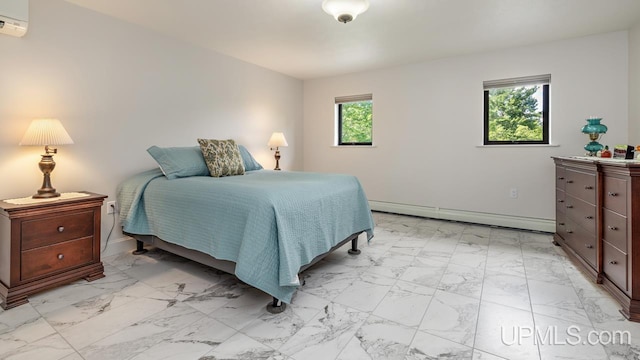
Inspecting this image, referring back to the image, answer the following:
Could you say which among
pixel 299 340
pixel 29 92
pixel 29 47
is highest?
pixel 29 47

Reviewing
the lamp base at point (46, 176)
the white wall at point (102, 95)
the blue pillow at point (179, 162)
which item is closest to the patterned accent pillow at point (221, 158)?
the blue pillow at point (179, 162)

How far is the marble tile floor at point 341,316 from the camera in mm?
1450

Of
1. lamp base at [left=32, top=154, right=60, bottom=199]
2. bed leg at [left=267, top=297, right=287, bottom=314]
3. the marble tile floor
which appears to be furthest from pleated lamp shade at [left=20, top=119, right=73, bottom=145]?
bed leg at [left=267, top=297, right=287, bottom=314]

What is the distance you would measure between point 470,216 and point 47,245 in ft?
13.9

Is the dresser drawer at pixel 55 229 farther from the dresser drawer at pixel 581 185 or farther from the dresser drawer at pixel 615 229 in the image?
the dresser drawer at pixel 581 185

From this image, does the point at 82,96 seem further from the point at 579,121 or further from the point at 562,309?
the point at 579,121

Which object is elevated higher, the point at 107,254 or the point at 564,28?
the point at 564,28

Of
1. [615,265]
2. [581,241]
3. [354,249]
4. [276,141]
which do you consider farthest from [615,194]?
[276,141]

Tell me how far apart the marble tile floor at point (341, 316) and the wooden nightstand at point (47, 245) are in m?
0.10

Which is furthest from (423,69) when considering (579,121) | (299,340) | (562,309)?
(299,340)

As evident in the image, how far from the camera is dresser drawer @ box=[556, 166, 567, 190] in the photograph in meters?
2.86

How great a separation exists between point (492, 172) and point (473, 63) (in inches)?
54.3

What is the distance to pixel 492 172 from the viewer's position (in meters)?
3.74

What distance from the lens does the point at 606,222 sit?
6.72 ft
